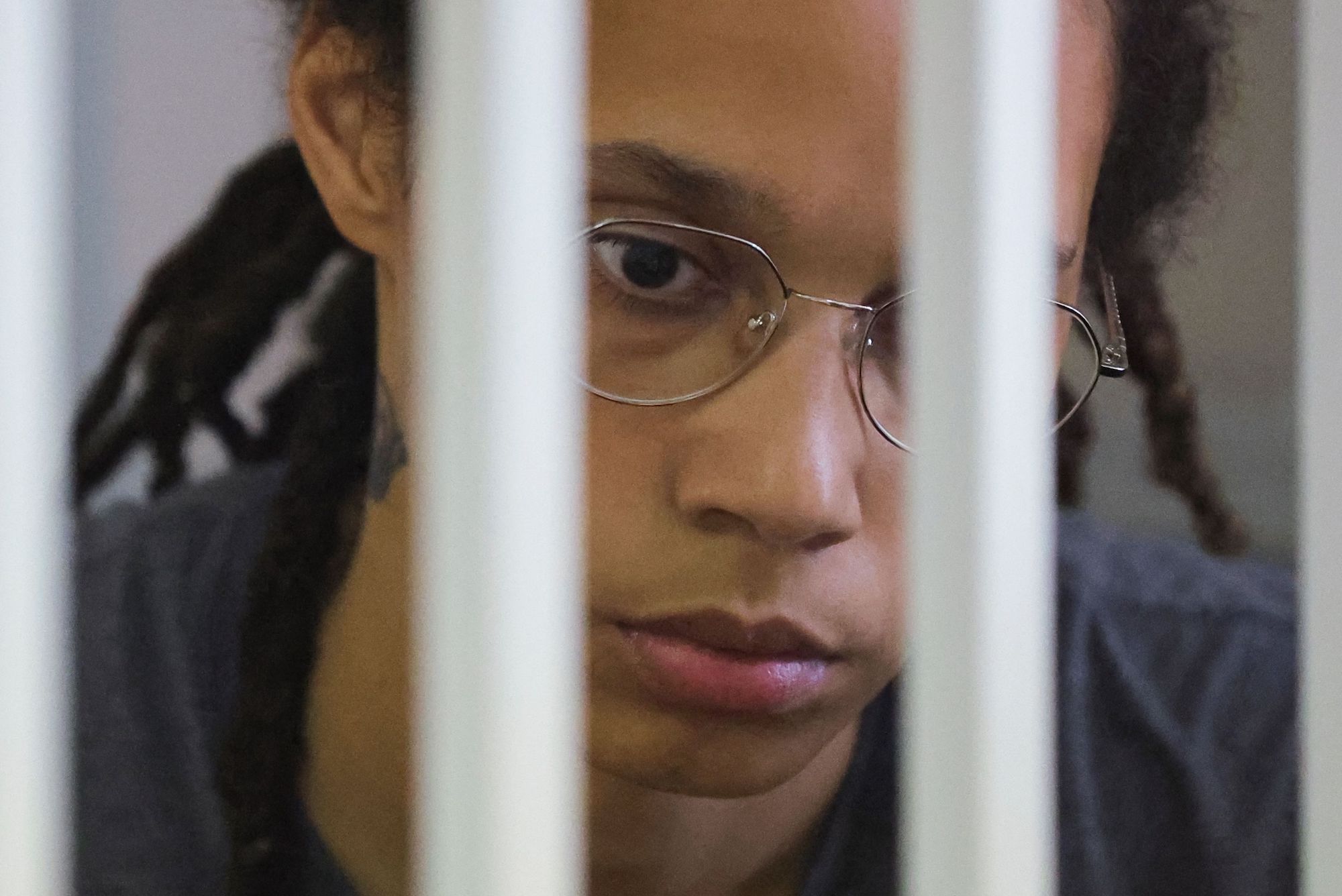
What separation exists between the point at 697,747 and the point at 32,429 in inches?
15.5

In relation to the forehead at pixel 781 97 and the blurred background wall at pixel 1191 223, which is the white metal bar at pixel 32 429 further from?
the blurred background wall at pixel 1191 223

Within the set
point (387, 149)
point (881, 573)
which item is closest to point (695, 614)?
point (881, 573)

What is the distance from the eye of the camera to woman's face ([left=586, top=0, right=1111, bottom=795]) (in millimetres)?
514

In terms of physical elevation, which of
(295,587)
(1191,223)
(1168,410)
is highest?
(1191,223)

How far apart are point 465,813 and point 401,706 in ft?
1.29

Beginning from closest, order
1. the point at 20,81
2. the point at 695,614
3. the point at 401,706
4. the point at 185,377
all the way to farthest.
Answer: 1. the point at 20,81
2. the point at 695,614
3. the point at 401,706
4. the point at 185,377

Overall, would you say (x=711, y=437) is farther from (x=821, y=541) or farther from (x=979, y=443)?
(x=979, y=443)

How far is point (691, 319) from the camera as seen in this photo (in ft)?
1.81

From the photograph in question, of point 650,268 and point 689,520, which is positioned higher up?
point 650,268

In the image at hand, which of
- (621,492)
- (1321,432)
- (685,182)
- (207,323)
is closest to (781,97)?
(685,182)

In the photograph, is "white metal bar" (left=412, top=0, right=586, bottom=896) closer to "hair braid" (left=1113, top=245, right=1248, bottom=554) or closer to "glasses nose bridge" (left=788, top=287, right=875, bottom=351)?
"glasses nose bridge" (left=788, top=287, right=875, bottom=351)

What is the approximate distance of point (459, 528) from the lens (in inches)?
10.1

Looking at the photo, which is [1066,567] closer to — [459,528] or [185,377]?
[185,377]

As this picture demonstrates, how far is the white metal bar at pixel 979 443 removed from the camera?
0.90 feet
